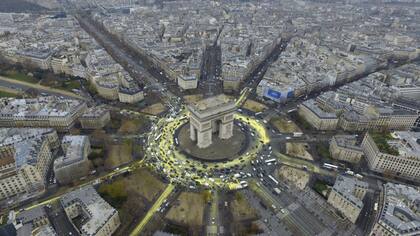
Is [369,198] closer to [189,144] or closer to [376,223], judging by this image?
[376,223]

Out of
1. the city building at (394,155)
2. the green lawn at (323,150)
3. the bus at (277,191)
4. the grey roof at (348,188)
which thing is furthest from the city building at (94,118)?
the city building at (394,155)

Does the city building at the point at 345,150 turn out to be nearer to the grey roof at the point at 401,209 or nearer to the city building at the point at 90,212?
the grey roof at the point at 401,209

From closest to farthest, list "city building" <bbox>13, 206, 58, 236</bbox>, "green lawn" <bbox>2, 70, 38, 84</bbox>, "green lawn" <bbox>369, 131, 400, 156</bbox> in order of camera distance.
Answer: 1. "city building" <bbox>13, 206, 58, 236</bbox>
2. "green lawn" <bbox>369, 131, 400, 156</bbox>
3. "green lawn" <bbox>2, 70, 38, 84</bbox>

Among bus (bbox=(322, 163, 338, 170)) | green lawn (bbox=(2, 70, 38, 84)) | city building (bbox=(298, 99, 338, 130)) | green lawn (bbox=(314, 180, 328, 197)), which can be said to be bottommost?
green lawn (bbox=(314, 180, 328, 197))

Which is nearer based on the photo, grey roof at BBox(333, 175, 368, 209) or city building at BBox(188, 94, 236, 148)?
grey roof at BBox(333, 175, 368, 209)

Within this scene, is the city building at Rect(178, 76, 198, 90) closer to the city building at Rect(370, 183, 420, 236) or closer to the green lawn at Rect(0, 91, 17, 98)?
the green lawn at Rect(0, 91, 17, 98)

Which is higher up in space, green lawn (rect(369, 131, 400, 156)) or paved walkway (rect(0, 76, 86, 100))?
green lawn (rect(369, 131, 400, 156))

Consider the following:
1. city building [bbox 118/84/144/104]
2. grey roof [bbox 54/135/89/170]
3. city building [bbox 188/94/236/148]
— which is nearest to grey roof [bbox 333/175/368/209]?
city building [bbox 188/94/236/148]
